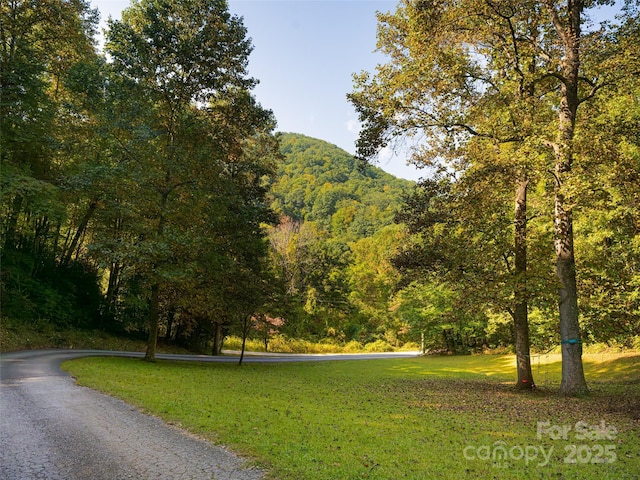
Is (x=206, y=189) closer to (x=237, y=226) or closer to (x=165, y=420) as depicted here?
(x=237, y=226)

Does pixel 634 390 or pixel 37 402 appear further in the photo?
pixel 634 390

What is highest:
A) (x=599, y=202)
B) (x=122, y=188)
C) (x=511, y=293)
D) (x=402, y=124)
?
(x=402, y=124)

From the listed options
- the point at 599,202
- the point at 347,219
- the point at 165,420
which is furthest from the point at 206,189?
the point at 347,219

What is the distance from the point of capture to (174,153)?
722 inches

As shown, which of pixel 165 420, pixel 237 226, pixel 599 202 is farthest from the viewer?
pixel 237 226

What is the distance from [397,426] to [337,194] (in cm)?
7781

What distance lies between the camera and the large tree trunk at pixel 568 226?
37.8ft

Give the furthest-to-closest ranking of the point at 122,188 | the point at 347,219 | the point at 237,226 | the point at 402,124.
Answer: the point at 347,219 → the point at 237,226 → the point at 122,188 → the point at 402,124

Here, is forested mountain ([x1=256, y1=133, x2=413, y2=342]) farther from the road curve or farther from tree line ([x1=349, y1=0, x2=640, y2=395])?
the road curve

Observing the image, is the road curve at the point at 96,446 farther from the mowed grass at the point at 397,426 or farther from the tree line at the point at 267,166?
the tree line at the point at 267,166

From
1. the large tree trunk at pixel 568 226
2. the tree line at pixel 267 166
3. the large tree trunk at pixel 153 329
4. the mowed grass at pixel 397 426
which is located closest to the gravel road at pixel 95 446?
the mowed grass at pixel 397 426

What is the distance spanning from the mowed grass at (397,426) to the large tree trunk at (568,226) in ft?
3.02

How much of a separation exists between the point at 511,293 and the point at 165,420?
9.45 m

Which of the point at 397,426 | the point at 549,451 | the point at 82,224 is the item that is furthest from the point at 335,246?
Result: the point at 549,451
